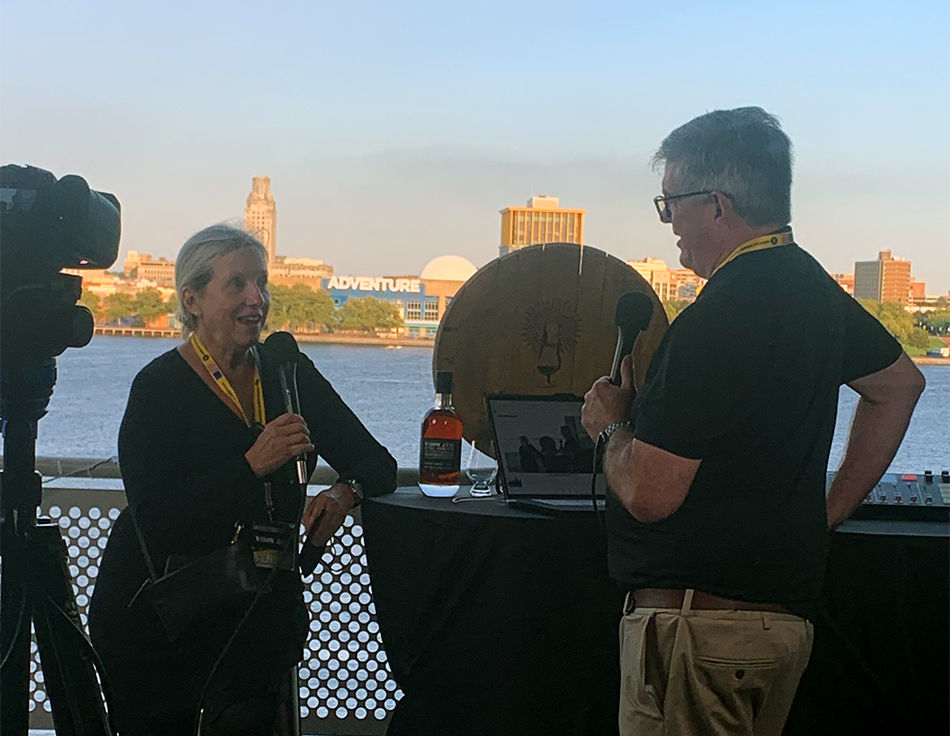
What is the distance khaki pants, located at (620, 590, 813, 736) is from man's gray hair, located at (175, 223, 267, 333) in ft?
3.34

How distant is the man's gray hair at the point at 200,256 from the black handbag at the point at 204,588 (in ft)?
1.54

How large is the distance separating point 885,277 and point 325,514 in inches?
85.6

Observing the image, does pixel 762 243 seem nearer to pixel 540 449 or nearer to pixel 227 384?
pixel 540 449

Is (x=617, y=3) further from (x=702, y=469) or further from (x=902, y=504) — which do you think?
(x=702, y=469)

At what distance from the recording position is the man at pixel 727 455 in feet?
3.90

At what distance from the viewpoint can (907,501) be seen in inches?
77.5

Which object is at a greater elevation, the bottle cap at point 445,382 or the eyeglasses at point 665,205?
the eyeglasses at point 665,205

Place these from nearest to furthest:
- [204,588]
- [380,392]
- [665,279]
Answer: [204,588]
[665,279]
[380,392]

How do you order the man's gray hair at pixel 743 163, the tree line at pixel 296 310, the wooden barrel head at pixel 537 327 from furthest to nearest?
the wooden barrel head at pixel 537 327, the tree line at pixel 296 310, the man's gray hair at pixel 743 163

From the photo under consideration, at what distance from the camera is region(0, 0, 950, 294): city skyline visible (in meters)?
3.53

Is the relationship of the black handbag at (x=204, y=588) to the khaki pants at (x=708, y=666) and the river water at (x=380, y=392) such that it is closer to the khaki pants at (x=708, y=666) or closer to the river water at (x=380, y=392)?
the river water at (x=380, y=392)

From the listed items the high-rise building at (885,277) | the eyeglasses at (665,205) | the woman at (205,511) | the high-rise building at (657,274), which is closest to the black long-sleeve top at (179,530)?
the woman at (205,511)

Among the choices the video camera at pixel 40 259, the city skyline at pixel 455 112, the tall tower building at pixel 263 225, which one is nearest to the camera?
the video camera at pixel 40 259

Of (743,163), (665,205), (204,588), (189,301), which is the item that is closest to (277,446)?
(204,588)
